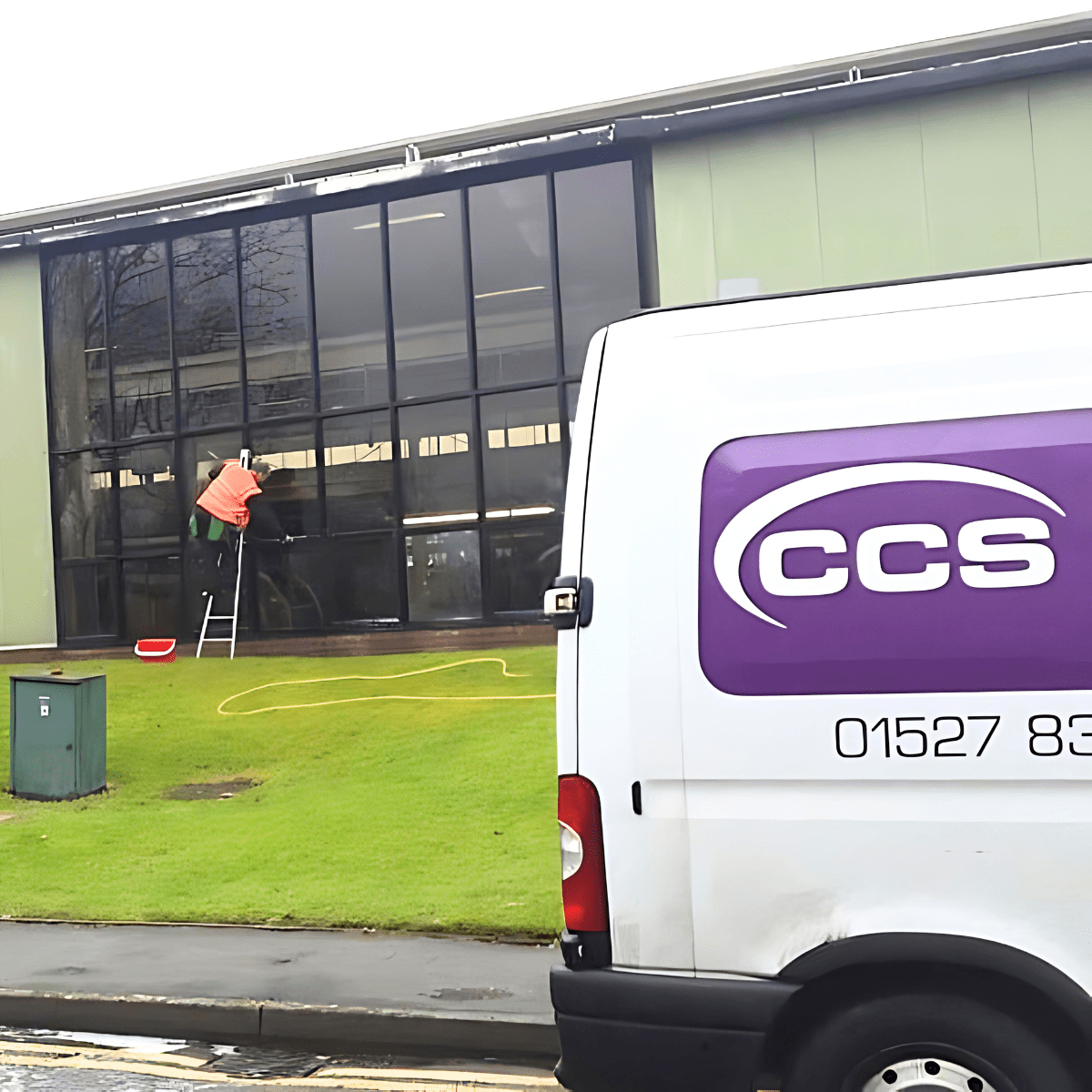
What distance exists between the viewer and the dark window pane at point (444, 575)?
1603 cm

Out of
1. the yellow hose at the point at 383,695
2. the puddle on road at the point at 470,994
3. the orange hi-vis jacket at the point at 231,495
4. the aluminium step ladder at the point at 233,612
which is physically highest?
the orange hi-vis jacket at the point at 231,495

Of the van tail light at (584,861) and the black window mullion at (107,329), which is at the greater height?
the black window mullion at (107,329)

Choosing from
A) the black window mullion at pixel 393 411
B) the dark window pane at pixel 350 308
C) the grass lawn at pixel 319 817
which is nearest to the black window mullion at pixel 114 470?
the dark window pane at pixel 350 308

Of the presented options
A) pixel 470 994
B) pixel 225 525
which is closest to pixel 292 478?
pixel 225 525

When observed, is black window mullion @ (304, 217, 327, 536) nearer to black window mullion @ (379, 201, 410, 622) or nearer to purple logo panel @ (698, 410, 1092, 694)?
black window mullion @ (379, 201, 410, 622)

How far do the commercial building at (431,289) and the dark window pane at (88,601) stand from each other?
0.16 feet

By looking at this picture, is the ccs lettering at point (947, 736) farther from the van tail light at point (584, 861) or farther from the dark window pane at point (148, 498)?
the dark window pane at point (148, 498)

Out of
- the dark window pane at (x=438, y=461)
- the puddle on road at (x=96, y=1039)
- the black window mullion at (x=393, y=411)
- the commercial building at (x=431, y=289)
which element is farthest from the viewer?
the black window mullion at (x=393, y=411)

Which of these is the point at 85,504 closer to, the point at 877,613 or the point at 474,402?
the point at 474,402

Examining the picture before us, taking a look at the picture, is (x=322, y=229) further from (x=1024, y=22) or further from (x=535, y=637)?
(x=1024, y=22)

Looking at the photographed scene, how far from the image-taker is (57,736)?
33.1 ft

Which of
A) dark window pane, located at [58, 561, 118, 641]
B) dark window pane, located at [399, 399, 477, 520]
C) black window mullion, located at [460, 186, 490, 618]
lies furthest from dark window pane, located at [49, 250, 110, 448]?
black window mullion, located at [460, 186, 490, 618]

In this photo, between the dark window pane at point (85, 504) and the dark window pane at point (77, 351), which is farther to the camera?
the dark window pane at point (77, 351)

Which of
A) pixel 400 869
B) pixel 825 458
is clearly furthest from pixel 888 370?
pixel 400 869
